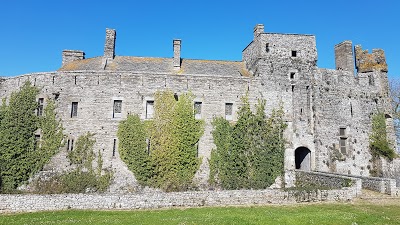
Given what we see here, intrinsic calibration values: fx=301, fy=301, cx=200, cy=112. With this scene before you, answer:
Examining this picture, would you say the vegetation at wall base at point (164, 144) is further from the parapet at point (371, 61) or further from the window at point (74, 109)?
the parapet at point (371, 61)

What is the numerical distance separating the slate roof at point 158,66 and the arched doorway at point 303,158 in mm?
8382

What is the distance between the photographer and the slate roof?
26.0 metres

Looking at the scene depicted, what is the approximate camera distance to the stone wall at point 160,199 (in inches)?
615

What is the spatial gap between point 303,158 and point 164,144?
1258 cm

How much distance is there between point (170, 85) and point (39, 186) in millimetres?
12246

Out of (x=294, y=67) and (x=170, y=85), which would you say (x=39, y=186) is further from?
(x=294, y=67)

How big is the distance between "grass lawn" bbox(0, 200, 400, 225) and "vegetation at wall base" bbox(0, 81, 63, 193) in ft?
27.2

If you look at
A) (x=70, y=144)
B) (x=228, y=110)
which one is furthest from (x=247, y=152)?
(x=70, y=144)

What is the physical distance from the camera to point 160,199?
1597cm

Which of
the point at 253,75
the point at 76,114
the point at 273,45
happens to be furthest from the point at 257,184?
the point at 76,114

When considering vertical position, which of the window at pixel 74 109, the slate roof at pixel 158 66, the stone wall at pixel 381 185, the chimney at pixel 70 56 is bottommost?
the stone wall at pixel 381 185

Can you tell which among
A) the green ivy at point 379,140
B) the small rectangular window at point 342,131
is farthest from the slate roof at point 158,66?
the green ivy at point 379,140

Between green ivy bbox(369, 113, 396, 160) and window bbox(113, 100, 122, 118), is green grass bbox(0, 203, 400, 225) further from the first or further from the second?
green ivy bbox(369, 113, 396, 160)

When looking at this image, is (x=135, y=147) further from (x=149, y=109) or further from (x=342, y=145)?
(x=342, y=145)
